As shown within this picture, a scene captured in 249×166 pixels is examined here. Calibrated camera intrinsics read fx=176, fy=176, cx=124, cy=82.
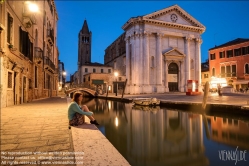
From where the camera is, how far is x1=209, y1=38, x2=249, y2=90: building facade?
102 ft

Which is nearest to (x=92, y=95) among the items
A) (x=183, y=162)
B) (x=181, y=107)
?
(x=181, y=107)

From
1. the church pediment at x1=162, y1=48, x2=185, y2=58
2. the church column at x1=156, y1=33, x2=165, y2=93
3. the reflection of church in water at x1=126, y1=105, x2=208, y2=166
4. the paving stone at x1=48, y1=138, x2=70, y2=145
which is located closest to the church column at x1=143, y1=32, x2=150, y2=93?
the church column at x1=156, y1=33, x2=165, y2=93

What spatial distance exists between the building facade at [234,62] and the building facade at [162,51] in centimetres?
567

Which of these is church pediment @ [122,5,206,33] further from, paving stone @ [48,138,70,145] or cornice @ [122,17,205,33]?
paving stone @ [48,138,70,145]

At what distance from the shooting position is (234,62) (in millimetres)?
32812

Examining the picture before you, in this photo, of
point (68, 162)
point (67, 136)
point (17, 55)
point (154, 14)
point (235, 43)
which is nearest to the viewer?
point (68, 162)

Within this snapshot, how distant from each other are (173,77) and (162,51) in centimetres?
518

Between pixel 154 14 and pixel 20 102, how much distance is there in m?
25.0

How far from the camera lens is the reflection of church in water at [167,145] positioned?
417 cm

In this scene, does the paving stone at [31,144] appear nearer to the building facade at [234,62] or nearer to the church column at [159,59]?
the church column at [159,59]

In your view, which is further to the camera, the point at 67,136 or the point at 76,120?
the point at 76,120

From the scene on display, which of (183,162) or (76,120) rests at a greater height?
(76,120)

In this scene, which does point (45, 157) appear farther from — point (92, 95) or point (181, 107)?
point (92, 95)

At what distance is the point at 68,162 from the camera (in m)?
2.56
